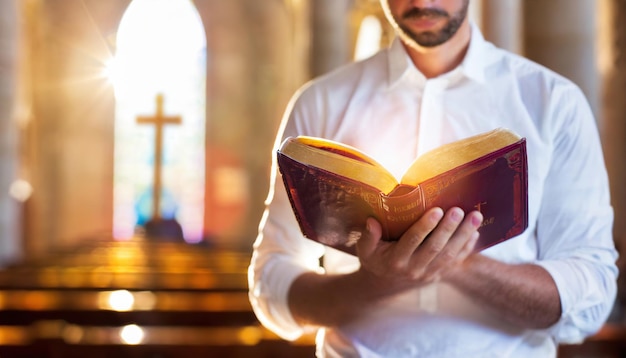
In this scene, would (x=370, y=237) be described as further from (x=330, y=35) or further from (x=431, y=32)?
(x=330, y=35)

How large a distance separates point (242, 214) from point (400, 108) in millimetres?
19127

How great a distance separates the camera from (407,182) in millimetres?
1518

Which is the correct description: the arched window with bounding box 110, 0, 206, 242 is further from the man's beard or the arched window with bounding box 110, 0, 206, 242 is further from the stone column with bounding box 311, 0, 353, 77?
the man's beard

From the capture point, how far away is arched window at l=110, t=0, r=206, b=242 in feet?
70.1

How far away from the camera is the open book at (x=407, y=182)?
1.49 m

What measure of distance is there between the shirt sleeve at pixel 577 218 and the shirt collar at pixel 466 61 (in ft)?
0.59

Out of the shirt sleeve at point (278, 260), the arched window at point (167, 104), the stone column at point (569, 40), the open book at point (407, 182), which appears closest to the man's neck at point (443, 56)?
the shirt sleeve at point (278, 260)

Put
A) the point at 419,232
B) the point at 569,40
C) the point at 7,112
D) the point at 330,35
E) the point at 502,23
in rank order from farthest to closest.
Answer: the point at 330,35 → the point at 7,112 → the point at 569,40 → the point at 502,23 → the point at 419,232

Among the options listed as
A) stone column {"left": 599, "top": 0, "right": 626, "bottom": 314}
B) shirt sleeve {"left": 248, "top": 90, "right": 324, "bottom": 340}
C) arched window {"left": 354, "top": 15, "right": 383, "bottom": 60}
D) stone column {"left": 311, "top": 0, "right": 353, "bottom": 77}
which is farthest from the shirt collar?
stone column {"left": 311, "top": 0, "right": 353, "bottom": 77}

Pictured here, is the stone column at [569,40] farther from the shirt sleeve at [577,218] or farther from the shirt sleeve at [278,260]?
the shirt sleeve at [278,260]

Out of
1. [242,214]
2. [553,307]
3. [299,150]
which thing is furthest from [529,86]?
[242,214]

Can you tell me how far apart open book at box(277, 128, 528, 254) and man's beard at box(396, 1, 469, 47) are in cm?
32

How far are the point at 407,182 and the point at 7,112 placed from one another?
871cm

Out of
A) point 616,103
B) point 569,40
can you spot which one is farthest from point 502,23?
point 616,103
